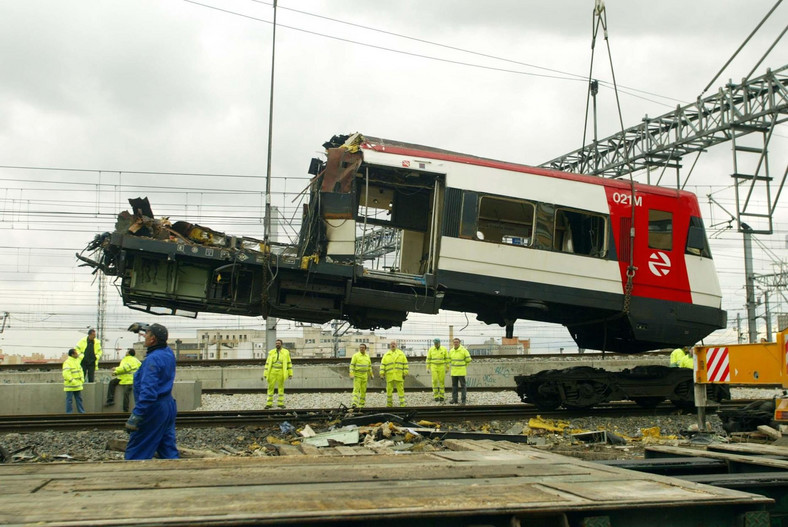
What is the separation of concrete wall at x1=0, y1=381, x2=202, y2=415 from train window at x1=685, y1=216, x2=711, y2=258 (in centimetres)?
959

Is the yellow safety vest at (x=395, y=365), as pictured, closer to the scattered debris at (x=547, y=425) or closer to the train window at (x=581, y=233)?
the scattered debris at (x=547, y=425)

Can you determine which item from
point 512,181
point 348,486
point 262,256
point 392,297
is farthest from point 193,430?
point 348,486

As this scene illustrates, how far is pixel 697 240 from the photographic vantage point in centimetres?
1133

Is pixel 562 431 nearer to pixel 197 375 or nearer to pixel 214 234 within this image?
pixel 214 234

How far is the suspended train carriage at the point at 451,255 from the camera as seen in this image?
9422mm

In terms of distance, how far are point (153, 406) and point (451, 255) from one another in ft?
17.6

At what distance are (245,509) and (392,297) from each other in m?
7.26

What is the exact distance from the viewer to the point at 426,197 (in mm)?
11156

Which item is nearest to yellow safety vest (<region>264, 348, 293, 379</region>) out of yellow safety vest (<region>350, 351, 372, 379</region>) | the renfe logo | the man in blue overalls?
yellow safety vest (<region>350, 351, 372, 379</region>)

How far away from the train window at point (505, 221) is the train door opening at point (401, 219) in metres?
0.81

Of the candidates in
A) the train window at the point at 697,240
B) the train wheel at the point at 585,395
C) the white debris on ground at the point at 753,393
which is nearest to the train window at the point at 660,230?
the train window at the point at 697,240

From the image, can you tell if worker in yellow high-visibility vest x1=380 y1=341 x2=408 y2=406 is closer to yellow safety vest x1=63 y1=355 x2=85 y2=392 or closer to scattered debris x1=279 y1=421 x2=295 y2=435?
scattered debris x1=279 y1=421 x2=295 y2=435

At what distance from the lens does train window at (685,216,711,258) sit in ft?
37.0

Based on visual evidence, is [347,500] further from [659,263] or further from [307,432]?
[659,263]
